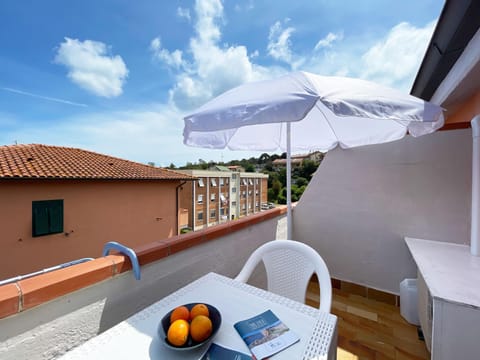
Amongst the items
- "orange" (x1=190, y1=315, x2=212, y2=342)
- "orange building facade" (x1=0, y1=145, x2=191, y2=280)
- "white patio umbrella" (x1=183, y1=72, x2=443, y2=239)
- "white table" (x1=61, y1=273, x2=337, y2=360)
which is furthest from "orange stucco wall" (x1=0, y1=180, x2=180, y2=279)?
"orange" (x1=190, y1=315, x2=212, y2=342)

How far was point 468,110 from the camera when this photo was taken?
2.34 meters

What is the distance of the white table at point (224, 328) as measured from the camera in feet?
2.54

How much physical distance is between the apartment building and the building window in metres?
12.3

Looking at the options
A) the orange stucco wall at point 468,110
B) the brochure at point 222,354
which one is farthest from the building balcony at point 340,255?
the brochure at point 222,354

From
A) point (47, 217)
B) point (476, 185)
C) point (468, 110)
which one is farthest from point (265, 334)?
point (47, 217)

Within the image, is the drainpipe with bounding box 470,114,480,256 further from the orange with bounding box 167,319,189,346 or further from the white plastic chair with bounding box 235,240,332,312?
the orange with bounding box 167,319,189,346

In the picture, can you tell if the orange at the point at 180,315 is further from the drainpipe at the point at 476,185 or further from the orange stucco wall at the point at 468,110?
the orange stucco wall at the point at 468,110

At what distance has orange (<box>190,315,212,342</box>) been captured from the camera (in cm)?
79

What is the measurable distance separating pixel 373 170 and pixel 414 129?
2.43ft

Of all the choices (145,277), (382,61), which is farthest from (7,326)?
(382,61)

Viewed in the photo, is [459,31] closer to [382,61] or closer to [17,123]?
[382,61]

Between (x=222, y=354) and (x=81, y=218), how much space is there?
8.48 metres

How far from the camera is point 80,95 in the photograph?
13602 millimetres

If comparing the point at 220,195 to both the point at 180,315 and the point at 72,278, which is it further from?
the point at 180,315
